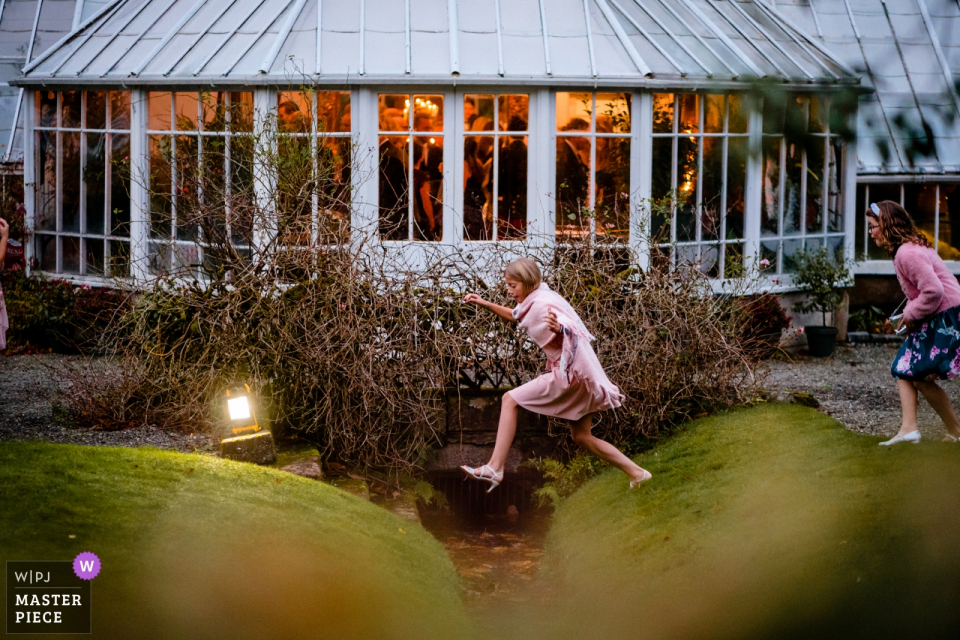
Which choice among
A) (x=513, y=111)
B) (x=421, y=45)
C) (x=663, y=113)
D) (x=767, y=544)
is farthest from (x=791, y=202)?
(x=767, y=544)

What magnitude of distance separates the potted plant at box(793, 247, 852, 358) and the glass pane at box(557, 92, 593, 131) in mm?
3506

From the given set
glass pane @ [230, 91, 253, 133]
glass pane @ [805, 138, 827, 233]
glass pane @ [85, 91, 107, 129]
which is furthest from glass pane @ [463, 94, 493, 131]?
glass pane @ [85, 91, 107, 129]

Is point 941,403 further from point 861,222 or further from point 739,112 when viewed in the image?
point 861,222

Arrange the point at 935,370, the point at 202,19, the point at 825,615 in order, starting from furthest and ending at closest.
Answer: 1. the point at 202,19
2. the point at 935,370
3. the point at 825,615

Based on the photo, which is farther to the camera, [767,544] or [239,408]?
[239,408]

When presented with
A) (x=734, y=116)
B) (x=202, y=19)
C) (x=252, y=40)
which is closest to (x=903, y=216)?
(x=734, y=116)

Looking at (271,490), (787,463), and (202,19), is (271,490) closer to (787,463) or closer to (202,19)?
(787,463)

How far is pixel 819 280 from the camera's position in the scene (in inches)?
503

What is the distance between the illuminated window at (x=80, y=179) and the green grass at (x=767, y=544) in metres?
8.31

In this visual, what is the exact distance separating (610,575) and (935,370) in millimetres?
2573

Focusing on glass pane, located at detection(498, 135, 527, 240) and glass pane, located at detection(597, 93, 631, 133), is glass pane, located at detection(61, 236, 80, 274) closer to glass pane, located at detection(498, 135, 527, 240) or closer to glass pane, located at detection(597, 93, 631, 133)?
glass pane, located at detection(498, 135, 527, 240)

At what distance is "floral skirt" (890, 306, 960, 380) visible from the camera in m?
6.34

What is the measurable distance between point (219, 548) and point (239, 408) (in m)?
2.00

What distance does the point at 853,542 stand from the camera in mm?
4969
